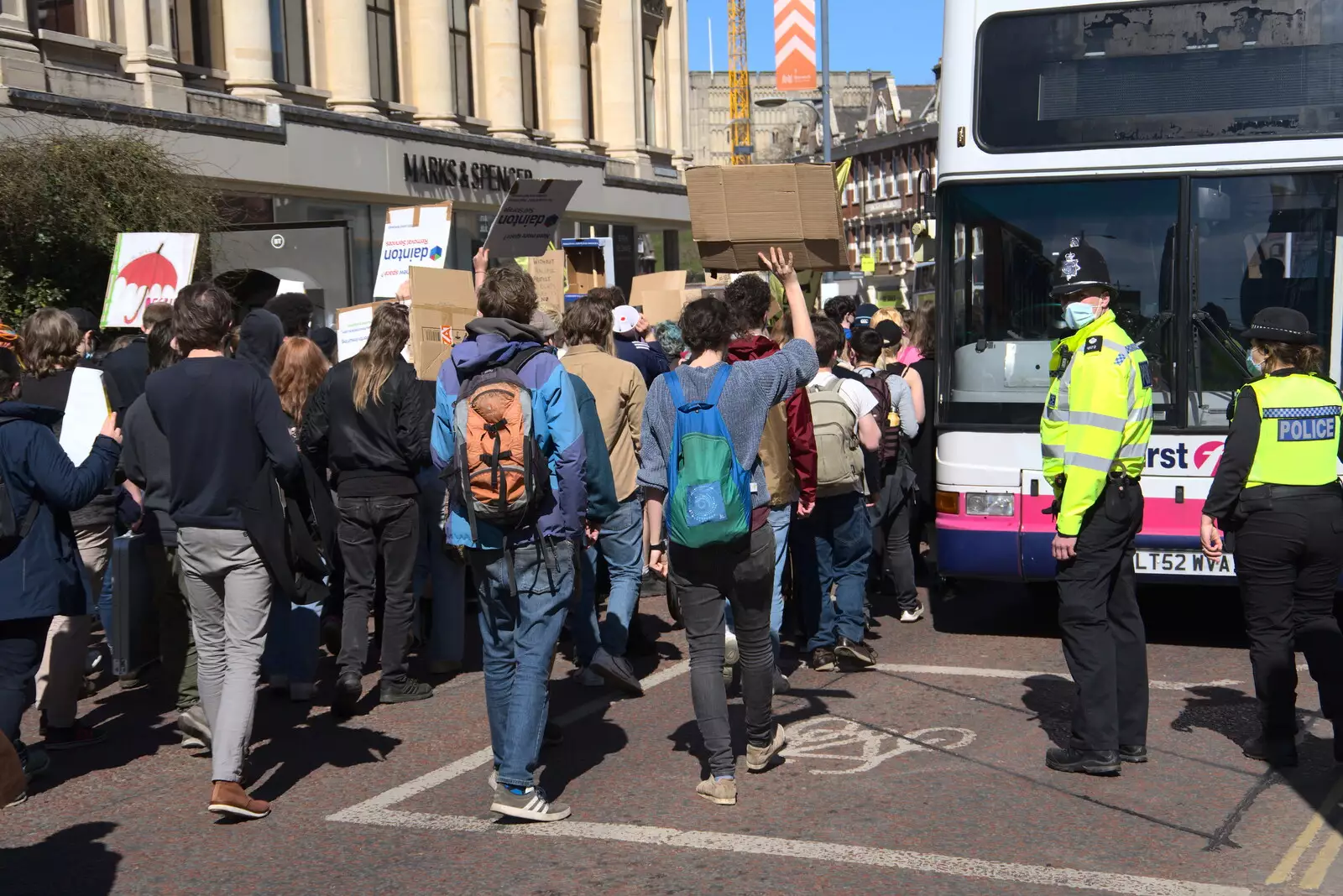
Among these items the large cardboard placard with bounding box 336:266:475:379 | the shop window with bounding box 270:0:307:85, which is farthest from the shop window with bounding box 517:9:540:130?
the large cardboard placard with bounding box 336:266:475:379

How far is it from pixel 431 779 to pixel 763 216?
312 cm

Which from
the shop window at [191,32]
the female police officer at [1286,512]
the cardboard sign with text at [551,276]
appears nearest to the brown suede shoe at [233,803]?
the female police officer at [1286,512]

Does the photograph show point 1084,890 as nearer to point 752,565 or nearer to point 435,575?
point 752,565

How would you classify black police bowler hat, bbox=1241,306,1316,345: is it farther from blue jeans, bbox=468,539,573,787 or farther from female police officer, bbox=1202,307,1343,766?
blue jeans, bbox=468,539,573,787

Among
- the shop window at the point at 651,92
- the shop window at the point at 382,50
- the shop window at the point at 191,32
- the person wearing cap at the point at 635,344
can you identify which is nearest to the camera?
the person wearing cap at the point at 635,344

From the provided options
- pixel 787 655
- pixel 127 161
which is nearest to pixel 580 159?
pixel 127 161

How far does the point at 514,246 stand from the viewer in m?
12.5

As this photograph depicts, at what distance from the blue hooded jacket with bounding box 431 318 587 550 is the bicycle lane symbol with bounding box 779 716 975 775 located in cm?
148

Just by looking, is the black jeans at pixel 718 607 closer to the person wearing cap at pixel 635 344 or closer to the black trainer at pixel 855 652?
the black trainer at pixel 855 652

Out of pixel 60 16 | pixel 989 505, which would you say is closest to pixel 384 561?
pixel 989 505

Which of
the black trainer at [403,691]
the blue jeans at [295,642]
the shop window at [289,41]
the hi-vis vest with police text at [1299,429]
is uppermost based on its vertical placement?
the shop window at [289,41]

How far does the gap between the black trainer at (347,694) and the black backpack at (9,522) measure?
5.74 feet

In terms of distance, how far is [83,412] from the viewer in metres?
6.53

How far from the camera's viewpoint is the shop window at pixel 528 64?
30859 mm
